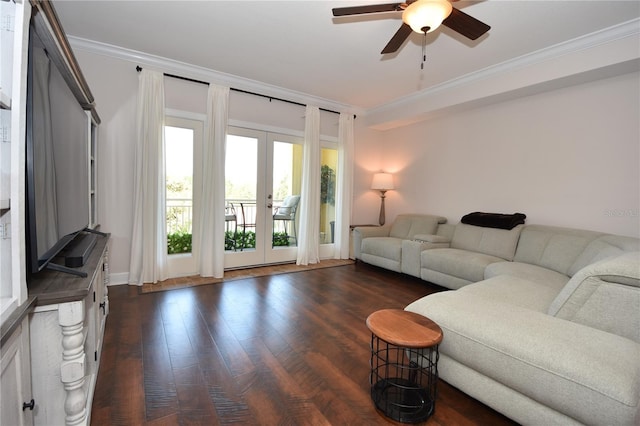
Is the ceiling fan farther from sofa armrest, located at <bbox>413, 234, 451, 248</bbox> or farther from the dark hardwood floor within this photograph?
sofa armrest, located at <bbox>413, 234, 451, 248</bbox>

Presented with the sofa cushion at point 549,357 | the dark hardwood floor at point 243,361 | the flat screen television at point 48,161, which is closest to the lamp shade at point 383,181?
the dark hardwood floor at point 243,361

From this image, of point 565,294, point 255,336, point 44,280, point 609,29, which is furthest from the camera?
point 609,29

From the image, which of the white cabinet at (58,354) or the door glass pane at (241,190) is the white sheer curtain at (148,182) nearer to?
the door glass pane at (241,190)

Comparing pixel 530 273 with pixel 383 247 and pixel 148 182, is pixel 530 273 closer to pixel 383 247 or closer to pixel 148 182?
pixel 383 247

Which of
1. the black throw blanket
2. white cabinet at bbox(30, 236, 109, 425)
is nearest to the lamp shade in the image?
the black throw blanket

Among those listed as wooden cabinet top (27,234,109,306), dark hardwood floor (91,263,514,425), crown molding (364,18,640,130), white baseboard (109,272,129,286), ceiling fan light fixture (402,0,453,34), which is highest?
crown molding (364,18,640,130)

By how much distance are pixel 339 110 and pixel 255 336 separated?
3.98m

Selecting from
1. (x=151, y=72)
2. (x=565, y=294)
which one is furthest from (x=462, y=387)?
(x=151, y=72)

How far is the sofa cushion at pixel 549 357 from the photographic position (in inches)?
45.4

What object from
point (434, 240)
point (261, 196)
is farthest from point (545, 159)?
point (261, 196)

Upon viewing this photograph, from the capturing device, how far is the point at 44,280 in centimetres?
130

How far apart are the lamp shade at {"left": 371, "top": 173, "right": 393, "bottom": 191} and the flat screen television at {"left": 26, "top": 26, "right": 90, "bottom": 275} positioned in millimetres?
4248

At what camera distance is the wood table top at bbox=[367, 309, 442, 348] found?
1.46 meters

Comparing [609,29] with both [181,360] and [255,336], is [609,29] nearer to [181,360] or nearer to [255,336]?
[255,336]
